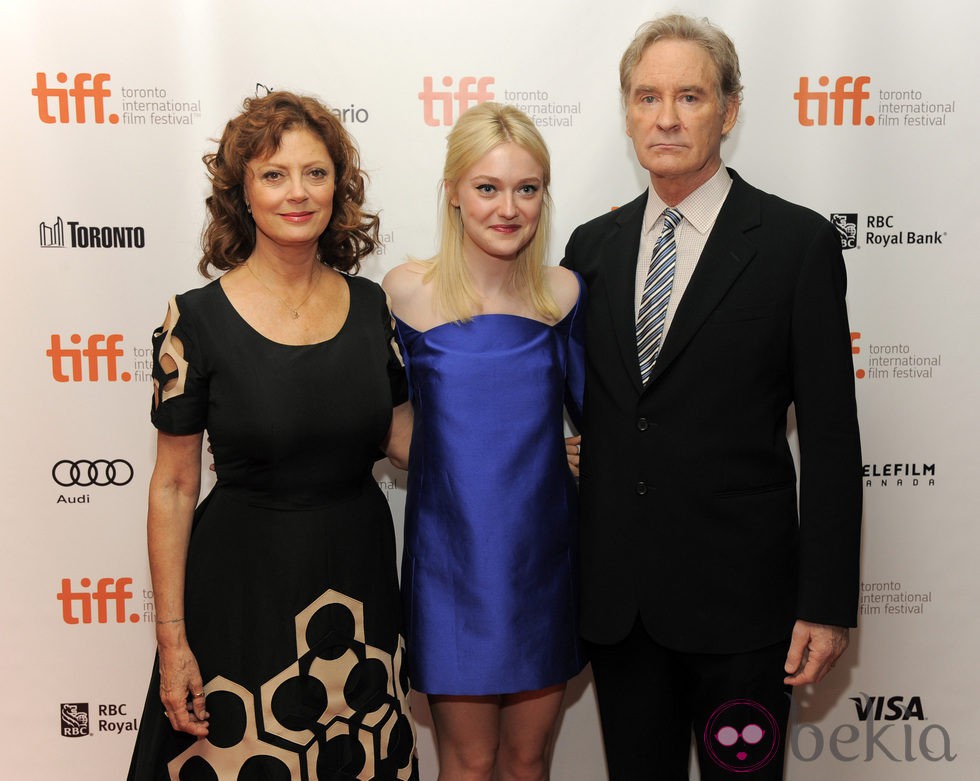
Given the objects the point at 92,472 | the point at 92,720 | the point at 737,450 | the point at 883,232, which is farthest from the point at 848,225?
the point at 92,720

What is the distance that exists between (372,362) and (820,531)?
952mm

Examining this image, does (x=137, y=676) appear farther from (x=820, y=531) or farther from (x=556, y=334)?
(x=820, y=531)

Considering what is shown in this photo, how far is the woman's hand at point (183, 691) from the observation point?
1.82 meters

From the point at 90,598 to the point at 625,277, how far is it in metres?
1.86

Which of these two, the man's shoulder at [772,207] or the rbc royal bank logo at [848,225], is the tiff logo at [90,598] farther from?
the rbc royal bank logo at [848,225]

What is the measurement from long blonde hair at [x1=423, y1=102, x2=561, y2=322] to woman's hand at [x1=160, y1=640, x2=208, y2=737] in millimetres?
874

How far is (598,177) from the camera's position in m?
2.70

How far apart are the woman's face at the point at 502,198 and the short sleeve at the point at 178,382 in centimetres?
62

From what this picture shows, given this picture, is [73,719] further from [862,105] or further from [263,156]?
[862,105]

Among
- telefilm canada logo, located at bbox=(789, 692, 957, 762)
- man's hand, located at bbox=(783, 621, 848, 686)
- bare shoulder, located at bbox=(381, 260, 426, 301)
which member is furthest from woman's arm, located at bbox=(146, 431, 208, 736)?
telefilm canada logo, located at bbox=(789, 692, 957, 762)

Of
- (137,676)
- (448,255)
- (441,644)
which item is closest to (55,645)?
(137,676)

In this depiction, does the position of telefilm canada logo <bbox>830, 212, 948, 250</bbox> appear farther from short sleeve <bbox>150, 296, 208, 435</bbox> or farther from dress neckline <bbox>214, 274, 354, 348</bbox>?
short sleeve <bbox>150, 296, 208, 435</bbox>

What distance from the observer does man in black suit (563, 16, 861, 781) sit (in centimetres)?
181

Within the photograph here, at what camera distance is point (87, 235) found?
104 inches
